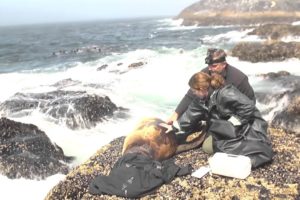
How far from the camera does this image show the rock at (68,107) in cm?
1321

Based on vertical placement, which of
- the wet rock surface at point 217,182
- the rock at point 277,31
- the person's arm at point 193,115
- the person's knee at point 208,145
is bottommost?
the rock at point 277,31

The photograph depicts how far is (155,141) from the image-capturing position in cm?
675

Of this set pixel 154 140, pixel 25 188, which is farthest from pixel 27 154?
pixel 154 140

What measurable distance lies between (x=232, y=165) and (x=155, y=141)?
1352 mm

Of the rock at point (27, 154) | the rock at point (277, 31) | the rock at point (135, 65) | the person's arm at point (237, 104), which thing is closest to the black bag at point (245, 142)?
the person's arm at point (237, 104)

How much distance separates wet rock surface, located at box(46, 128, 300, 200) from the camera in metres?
5.70

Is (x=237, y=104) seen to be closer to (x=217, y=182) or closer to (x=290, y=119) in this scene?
(x=217, y=182)

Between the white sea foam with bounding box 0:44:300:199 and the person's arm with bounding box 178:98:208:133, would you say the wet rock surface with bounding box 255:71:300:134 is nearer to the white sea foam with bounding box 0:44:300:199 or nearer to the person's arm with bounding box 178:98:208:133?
the white sea foam with bounding box 0:44:300:199

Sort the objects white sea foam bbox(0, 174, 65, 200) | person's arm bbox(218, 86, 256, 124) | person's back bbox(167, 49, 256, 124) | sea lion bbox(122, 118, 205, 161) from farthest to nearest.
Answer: white sea foam bbox(0, 174, 65, 200) < sea lion bbox(122, 118, 205, 161) < person's back bbox(167, 49, 256, 124) < person's arm bbox(218, 86, 256, 124)

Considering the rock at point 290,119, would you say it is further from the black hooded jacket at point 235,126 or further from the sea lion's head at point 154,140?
the sea lion's head at point 154,140

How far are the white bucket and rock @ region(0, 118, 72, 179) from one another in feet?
14.9

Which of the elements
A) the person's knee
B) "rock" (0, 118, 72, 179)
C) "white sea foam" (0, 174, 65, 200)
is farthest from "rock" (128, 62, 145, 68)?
the person's knee

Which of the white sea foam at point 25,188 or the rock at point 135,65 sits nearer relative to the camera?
the white sea foam at point 25,188

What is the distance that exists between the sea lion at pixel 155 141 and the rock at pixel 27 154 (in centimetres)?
318
